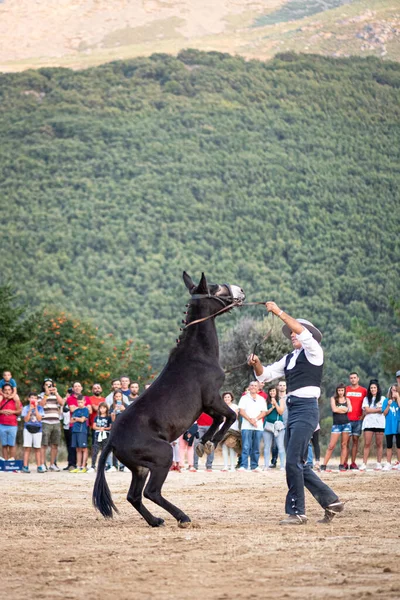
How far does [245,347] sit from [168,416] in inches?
1605

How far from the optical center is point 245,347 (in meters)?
50.8

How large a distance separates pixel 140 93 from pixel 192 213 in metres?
23.2

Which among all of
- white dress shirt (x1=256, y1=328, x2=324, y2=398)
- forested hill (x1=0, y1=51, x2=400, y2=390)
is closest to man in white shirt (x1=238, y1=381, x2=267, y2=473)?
white dress shirt (x1=256, y1=328, x2=324, y2=398)

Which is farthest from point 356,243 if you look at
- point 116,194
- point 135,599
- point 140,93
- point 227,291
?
point 135,599

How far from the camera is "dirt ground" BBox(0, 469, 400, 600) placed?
6523mm

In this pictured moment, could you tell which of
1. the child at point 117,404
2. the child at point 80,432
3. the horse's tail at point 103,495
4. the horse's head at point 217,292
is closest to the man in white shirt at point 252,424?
the child at point 117,404

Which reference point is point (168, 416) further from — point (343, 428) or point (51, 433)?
point (51, 433)

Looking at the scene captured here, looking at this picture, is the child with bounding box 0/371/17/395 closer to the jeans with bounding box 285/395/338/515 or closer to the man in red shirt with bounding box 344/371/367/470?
the man in red shirt with bounding box 344/371/367/470

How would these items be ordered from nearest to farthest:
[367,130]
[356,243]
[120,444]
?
[120,444], [356,243], [367,130]

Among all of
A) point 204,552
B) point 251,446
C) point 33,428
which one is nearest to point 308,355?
point 204,552

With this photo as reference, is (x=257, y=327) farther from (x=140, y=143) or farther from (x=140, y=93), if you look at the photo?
(x=140, y=93)

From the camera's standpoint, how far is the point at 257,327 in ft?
168

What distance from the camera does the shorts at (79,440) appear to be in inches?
861

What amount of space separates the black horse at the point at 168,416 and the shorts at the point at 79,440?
38.0ft
